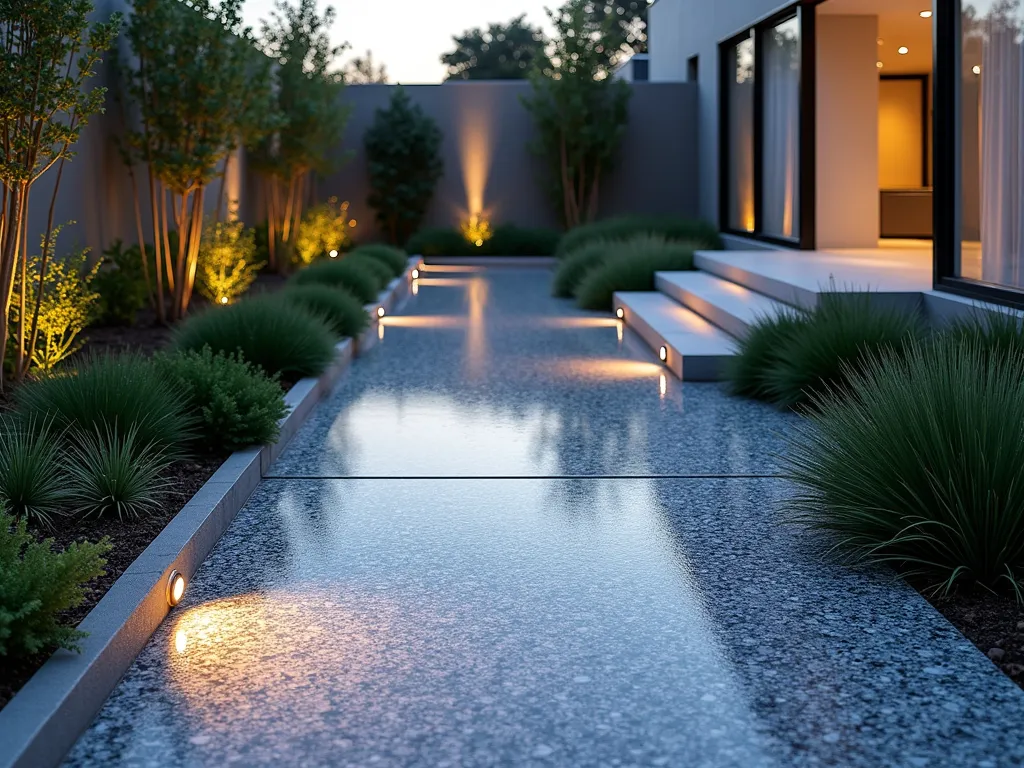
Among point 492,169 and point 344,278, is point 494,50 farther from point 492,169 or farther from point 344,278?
point 344,278

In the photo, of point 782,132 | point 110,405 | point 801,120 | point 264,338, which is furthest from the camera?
point 782,132

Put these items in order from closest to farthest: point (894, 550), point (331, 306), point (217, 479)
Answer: point (894, 550) < point (217, 479) < point (331, 306)

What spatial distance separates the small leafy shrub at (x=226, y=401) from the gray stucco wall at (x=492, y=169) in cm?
1457

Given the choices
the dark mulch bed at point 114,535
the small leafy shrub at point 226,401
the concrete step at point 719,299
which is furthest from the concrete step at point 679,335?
the dark mulch bed at point 114,535

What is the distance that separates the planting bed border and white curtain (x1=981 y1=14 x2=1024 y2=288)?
14.3 feet

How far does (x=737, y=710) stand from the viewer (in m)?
2.71

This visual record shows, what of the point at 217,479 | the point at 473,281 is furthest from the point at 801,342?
the point at 473,281

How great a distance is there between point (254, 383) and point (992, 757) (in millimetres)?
3392

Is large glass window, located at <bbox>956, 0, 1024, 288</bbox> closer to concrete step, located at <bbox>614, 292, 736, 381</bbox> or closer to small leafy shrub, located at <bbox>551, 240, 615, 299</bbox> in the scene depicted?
concrete step, located at <bbox>614, 292, 736, 381</bbox>

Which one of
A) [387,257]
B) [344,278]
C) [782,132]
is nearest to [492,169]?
[387,257]

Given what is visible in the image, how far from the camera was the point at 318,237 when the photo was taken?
1557 cm

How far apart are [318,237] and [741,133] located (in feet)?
17.3

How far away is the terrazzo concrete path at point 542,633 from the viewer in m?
2.56

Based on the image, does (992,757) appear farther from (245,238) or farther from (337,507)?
(245,238)
